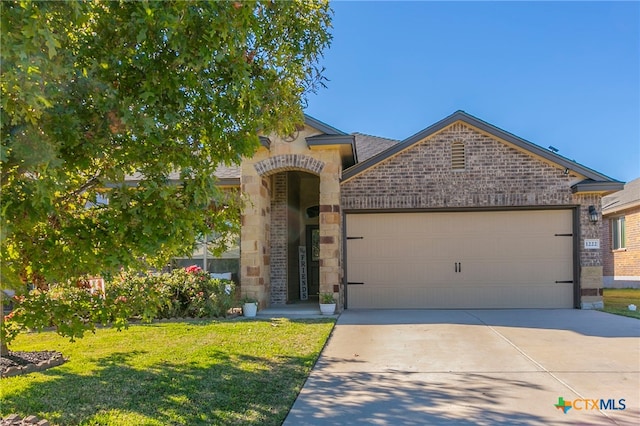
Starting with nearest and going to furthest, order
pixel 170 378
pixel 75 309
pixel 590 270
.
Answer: pixel 75 309 < pixel 170 378 < pixel 590 270

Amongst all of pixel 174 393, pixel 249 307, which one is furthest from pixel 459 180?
pixel 174 393

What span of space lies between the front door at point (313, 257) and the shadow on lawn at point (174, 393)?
8.08 metres

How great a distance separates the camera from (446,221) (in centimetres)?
1212

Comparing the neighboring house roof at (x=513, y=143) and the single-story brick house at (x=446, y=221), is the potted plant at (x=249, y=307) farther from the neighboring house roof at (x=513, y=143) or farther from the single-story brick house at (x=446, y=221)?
Result: the neighboring house roof at (x=513, y=143)

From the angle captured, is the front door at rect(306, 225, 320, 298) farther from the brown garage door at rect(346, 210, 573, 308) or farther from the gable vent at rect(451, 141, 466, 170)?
the gable vent at rect(451, 141, 466, 170)

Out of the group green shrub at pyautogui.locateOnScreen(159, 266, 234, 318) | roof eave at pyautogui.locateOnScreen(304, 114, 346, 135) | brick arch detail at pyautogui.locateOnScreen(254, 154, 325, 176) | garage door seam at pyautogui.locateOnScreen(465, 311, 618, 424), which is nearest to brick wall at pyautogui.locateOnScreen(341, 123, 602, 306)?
brick arch detail at pyautogui.locateOnScreen(254, 154, 325, 176)

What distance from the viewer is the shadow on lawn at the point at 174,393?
454cm

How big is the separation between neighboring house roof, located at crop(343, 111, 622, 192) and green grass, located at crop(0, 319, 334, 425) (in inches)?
189

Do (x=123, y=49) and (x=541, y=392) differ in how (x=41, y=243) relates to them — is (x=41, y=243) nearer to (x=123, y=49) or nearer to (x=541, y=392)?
(x=123, y=49)

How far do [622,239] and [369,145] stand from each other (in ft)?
→ 37.7

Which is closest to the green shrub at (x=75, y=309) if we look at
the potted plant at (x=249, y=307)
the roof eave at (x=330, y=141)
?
the potted plant at (x=249, y=307)

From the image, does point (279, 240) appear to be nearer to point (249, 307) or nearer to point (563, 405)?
point (249, 307)

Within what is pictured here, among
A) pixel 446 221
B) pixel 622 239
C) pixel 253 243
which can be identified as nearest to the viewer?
pixel 253 243

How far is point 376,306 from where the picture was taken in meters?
12.2
